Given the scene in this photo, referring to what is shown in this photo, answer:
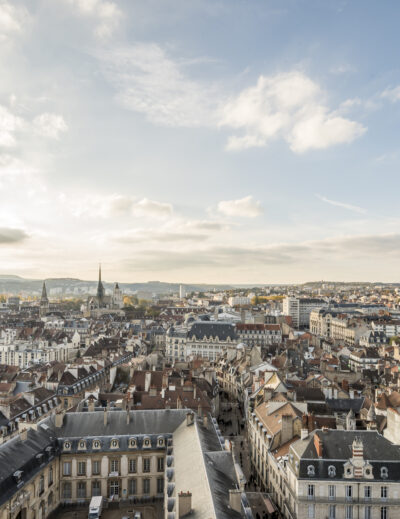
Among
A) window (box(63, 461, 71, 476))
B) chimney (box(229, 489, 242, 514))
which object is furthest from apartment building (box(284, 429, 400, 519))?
window (box(63, 461, 71, 476))

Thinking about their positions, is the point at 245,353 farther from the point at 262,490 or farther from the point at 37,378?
the point at 262,490

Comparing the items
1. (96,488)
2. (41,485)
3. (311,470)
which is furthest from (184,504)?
(96,488)

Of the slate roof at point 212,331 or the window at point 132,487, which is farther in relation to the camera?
the slate roof at point 212,331

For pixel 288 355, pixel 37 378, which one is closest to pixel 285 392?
pixel 288 355

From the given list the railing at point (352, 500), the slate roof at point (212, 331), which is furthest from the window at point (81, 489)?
the slate roof at point (212, 331)

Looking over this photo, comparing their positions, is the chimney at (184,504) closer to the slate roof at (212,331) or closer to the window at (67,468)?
the window at (67,468)
